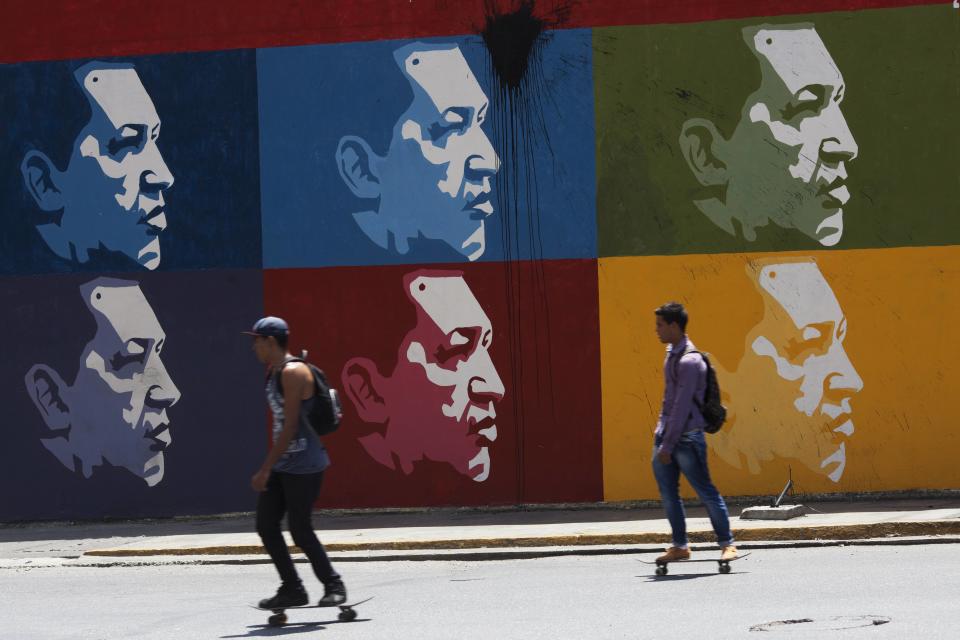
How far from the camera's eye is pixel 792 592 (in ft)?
31.4

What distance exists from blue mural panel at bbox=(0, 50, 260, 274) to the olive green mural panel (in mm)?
3905

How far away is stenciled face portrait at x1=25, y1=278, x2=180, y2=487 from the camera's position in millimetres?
16188

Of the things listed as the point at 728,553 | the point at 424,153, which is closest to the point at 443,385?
the point at 424,153

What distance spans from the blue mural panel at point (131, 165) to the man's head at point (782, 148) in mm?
4809

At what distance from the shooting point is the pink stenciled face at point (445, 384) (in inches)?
616

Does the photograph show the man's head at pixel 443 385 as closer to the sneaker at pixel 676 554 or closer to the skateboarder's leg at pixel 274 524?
the sneaker at pixel 676 554

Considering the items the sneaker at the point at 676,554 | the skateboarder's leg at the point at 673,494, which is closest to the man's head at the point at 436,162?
the skateboarder's leg at the point at 673,494

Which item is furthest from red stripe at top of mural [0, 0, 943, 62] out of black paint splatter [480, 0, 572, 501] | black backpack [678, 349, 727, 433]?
black backpack [678, 349, 727, 433]

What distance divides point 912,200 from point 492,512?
526 centimetres

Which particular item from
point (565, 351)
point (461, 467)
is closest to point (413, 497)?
point (461, 467)

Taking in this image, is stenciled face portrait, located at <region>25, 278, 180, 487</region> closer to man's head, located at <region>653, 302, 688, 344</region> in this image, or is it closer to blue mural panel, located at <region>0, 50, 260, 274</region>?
blue mural panel, located at <region>0, 50, 260, 274</region>

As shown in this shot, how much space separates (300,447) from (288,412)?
0.24 metres

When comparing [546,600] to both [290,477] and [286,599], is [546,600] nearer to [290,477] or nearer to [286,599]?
[286,599]

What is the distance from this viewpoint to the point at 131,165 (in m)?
16.3
